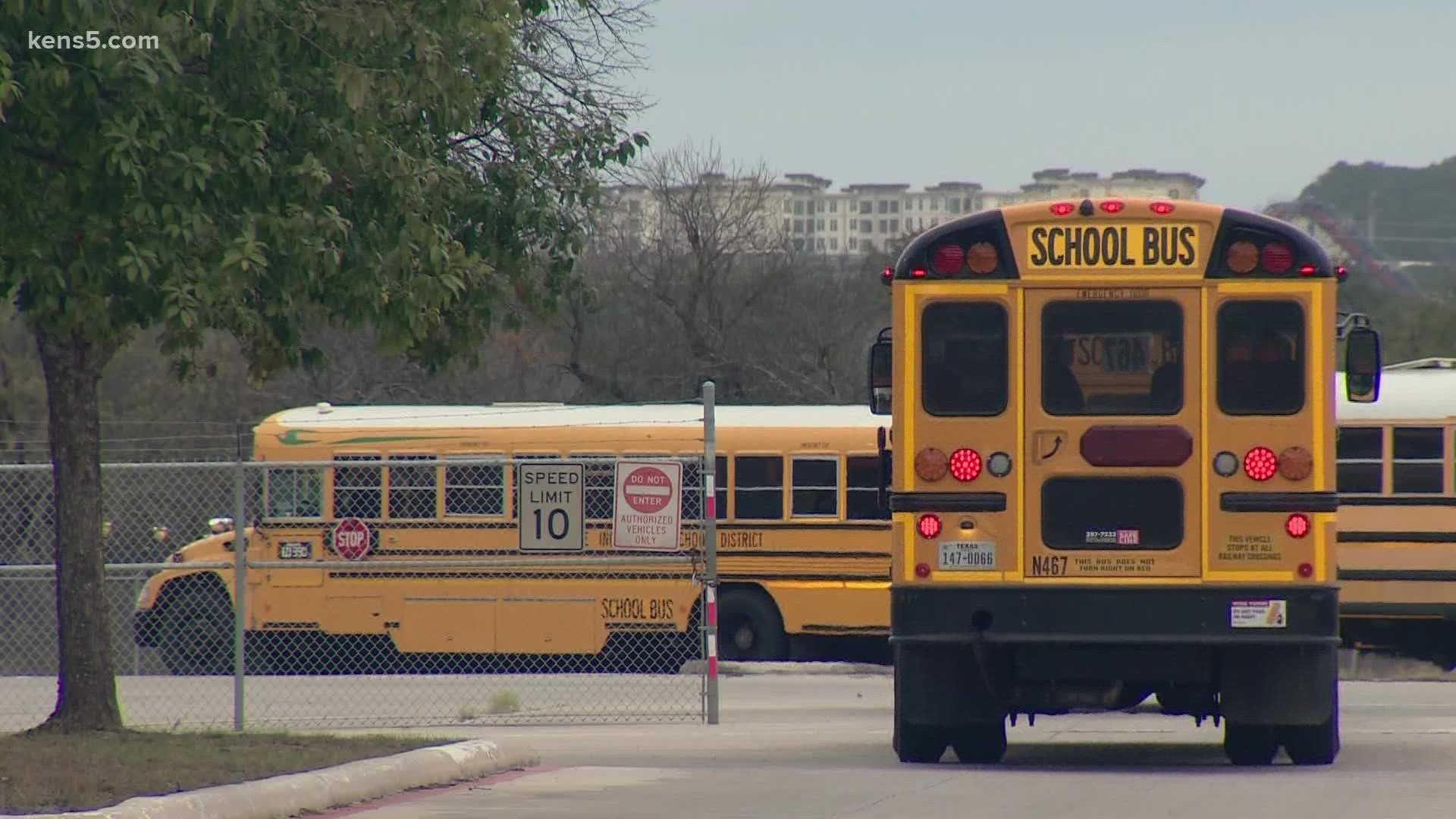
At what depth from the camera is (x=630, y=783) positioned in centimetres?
1141

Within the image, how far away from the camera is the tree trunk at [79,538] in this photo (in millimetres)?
12617

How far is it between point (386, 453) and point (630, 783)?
11.7m

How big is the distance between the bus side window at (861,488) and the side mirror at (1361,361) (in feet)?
33.0

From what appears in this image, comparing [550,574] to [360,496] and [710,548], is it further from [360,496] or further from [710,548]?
[710,548]

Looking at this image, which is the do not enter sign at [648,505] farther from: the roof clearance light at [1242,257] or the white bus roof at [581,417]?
the white bus roof at [581,417]

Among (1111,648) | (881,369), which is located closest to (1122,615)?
(1111,648)

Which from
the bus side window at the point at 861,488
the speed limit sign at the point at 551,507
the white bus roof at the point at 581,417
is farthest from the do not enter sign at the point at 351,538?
the speed limit sign at the point at 551,507

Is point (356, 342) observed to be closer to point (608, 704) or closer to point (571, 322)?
point (571, 322)

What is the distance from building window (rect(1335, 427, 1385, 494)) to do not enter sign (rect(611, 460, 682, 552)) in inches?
325

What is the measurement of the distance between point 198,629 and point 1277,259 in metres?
13.6

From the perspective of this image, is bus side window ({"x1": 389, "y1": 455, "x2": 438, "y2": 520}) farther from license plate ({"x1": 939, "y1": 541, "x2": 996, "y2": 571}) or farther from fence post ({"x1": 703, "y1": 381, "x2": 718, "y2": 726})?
license plate ({"x1": 939, "y1": 541, "x2": 996, "y2": 571})

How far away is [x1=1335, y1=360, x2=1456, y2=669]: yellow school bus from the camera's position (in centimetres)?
2080

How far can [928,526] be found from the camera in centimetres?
1160

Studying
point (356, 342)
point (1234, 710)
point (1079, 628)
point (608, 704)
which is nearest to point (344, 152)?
point (1079, 628)
